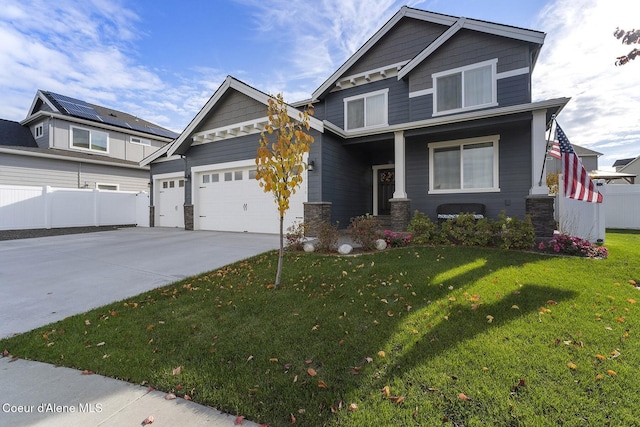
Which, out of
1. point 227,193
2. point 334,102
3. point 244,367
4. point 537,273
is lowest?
point 244,367

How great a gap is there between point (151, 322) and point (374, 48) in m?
12.5

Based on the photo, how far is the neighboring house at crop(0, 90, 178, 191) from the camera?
14195 mm

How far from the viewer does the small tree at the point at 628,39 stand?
314 cm

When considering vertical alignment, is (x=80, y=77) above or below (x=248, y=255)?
above

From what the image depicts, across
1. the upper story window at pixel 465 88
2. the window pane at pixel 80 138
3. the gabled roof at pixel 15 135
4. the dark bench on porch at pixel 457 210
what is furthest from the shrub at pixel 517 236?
the gabled roof at pixel 15 135

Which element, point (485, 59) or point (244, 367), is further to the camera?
point (485, 59)

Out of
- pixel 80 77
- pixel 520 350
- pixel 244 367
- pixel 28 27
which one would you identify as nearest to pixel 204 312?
pixel 244 367

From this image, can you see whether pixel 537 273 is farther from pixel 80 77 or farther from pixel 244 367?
pixel 80 77

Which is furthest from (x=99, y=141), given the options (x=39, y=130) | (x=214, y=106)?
(x=214, y=106)

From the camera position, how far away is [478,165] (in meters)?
9.66

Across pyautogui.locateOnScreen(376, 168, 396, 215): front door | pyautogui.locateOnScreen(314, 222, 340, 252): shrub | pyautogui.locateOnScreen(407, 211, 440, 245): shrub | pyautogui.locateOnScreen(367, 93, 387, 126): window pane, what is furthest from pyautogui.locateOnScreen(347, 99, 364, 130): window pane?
pyautogui.locateOnScreen(314, 222, 340, 252): shrub

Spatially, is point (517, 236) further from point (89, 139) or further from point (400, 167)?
point (89, 139)

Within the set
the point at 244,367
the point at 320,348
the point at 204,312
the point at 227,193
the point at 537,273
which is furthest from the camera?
the point at 227,193

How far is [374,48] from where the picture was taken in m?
11.8
